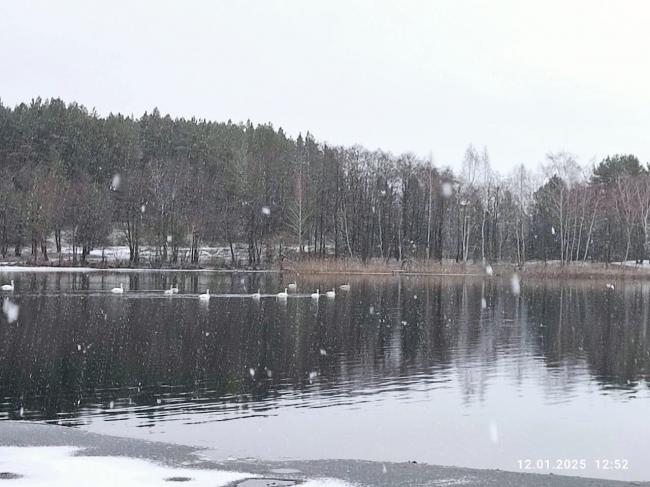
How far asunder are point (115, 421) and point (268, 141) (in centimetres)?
11015

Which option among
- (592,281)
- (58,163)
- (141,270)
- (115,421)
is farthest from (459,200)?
(115,421)

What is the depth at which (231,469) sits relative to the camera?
11484 mm

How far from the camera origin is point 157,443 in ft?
44.1

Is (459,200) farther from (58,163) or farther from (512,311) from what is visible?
(512,311)

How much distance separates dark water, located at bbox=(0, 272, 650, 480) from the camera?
1508 cm

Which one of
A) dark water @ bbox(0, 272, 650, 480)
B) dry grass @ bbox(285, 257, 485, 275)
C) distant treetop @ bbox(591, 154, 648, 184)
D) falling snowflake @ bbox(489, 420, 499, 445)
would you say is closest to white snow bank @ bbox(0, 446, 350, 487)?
dark water @ bbox(0, 272, 650, 480)

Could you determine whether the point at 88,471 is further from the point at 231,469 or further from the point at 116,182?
the point at 116,182

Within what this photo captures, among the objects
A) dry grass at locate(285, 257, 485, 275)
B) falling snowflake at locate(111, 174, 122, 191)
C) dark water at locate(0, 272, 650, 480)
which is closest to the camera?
dark water at locate(0, 272, 650, 480)

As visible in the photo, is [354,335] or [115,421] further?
[354,335]

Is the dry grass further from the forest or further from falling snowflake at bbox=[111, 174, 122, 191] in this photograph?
falling snowflake at bbox=[111, 174, 122, 191]

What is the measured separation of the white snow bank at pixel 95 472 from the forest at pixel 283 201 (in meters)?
75.0

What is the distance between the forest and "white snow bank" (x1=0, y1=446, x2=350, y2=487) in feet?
246

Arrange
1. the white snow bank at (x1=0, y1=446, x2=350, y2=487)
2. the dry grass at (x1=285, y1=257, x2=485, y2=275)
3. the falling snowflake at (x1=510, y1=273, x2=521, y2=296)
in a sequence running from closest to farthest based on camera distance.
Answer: the white snow bank at (x1=0, y1=446, x2=350, y2=487)
the falling snowflake at (x1=510, y1=273, x2=521, y2=296)
the dry grass at (x1=285, y1=257, x2=485, y2=275)

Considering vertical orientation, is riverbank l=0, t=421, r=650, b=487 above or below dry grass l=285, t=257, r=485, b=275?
below
